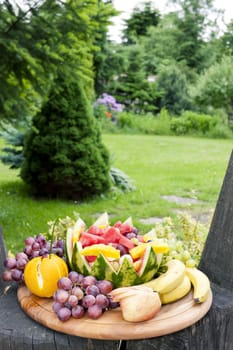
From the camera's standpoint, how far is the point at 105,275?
1.05 metres

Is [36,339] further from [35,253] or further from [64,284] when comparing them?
[35,253]

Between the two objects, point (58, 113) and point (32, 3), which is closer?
point (32, 3)

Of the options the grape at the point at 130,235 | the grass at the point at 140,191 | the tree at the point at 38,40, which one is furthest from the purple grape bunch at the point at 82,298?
the tree at the point at 38,40

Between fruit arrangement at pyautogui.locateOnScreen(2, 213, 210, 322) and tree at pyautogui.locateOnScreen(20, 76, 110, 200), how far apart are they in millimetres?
3054

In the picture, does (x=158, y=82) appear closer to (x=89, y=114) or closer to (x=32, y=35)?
(x=89, y=114)

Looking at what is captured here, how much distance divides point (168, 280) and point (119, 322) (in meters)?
0.15

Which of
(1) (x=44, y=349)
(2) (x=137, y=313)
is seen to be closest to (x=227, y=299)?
(2) (x=137, y=313)

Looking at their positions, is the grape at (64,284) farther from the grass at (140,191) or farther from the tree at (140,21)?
the tree at (140,21)

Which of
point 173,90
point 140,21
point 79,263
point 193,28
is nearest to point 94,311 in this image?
A: point 79,263

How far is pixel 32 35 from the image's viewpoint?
3.07 m

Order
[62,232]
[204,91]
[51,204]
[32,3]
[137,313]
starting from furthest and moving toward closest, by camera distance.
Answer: [204,91], [51,204], [32,3], [62,232], [137,313]

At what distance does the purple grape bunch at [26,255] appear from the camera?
1155 millimetres

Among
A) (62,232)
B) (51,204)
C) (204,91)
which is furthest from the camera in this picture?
(204,91)

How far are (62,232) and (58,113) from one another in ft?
10.1
